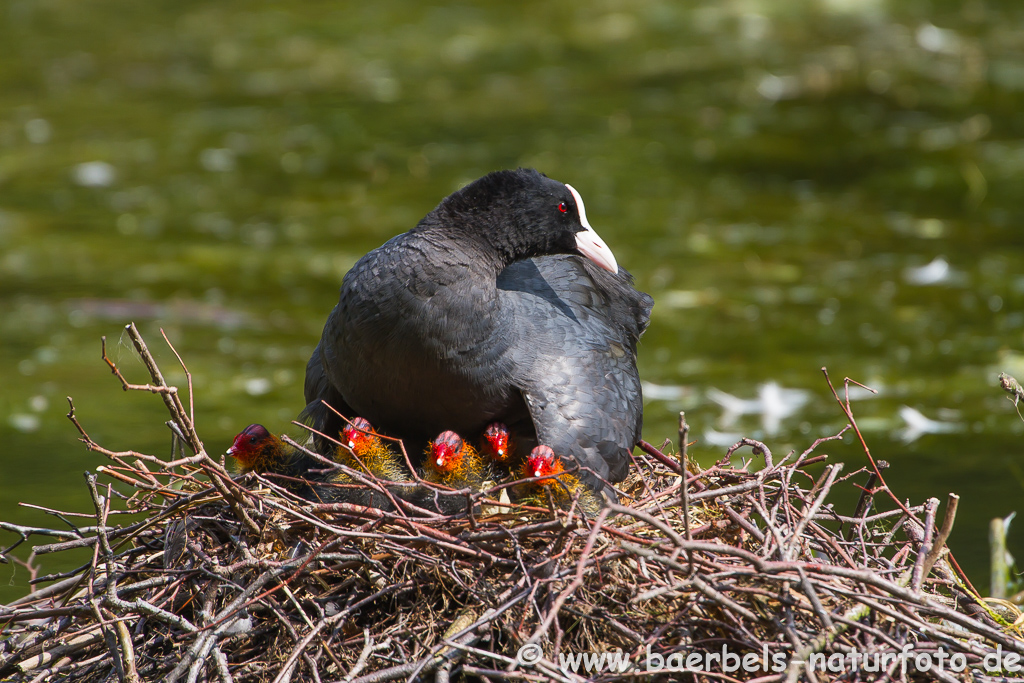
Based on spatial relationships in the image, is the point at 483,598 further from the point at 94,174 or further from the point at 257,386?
the point at 94,174

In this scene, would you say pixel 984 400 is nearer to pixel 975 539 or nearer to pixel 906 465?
pixel 906 465

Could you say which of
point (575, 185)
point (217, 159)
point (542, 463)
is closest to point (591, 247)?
point (542, 463)

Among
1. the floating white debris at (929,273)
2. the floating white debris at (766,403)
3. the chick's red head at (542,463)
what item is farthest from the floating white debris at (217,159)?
the chick's red head at (542,463)

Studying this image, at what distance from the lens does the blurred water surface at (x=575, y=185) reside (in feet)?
22.8

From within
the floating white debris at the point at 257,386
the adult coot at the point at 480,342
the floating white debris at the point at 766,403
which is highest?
the adult coot at the point at 480,342

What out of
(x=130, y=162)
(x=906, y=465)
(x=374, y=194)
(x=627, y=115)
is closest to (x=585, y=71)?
(x=627, y=115)

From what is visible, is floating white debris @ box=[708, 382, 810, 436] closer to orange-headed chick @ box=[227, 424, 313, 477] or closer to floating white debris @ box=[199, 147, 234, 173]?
orange-headed chick @ box=[227, 424, 313, 477]

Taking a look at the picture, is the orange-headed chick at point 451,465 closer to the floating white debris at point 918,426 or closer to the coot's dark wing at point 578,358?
the coot's dark wing at point 578,358

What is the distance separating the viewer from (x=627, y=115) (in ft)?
42.8

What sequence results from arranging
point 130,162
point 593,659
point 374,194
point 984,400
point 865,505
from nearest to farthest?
point 593,659, point 865,505, point 984,400, point 374,194, point 130,162

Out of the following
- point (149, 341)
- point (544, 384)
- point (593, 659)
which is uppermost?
point (544, 384)

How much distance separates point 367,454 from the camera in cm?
369

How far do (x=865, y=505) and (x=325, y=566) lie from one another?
1.89 m

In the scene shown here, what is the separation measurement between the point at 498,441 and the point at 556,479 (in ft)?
1.32
